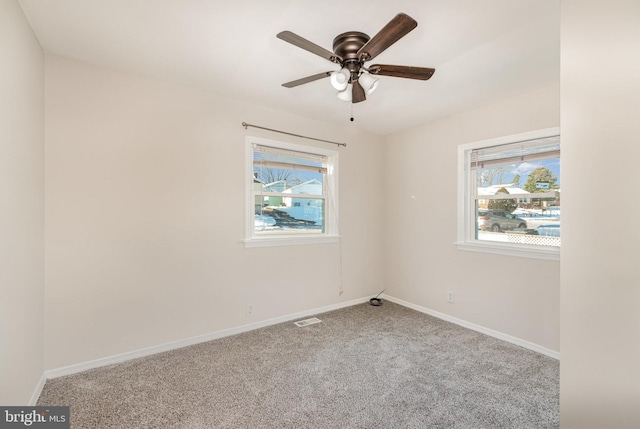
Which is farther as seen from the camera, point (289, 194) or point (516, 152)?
point (289, 194)

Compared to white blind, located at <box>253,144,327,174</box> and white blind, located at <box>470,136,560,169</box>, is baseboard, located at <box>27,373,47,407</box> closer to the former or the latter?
white blind, located at <box>253,144,327,174</box>

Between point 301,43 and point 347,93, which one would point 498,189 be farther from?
point 301,43

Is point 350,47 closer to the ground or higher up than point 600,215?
higher up

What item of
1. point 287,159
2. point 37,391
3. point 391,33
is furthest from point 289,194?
point 37,391

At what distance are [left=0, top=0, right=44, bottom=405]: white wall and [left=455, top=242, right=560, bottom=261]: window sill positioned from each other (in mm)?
3894

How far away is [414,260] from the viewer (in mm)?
4047

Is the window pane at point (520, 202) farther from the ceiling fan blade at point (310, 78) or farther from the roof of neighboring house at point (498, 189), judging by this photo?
the ceiling fan blade at point (310, 78)

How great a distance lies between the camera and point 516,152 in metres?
3.12

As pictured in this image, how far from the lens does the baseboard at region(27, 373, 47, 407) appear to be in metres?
1.94

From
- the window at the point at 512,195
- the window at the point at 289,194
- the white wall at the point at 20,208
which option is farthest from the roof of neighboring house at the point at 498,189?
the white wall at the point at 20,208

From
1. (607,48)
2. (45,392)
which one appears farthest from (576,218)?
(45,392)

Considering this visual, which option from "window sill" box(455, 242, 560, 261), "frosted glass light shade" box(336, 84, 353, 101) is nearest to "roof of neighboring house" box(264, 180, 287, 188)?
"frosted glass light shade" box(336, 84, 353, 101)

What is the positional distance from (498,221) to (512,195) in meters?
0.33

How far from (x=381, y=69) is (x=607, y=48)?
1.27 metres
